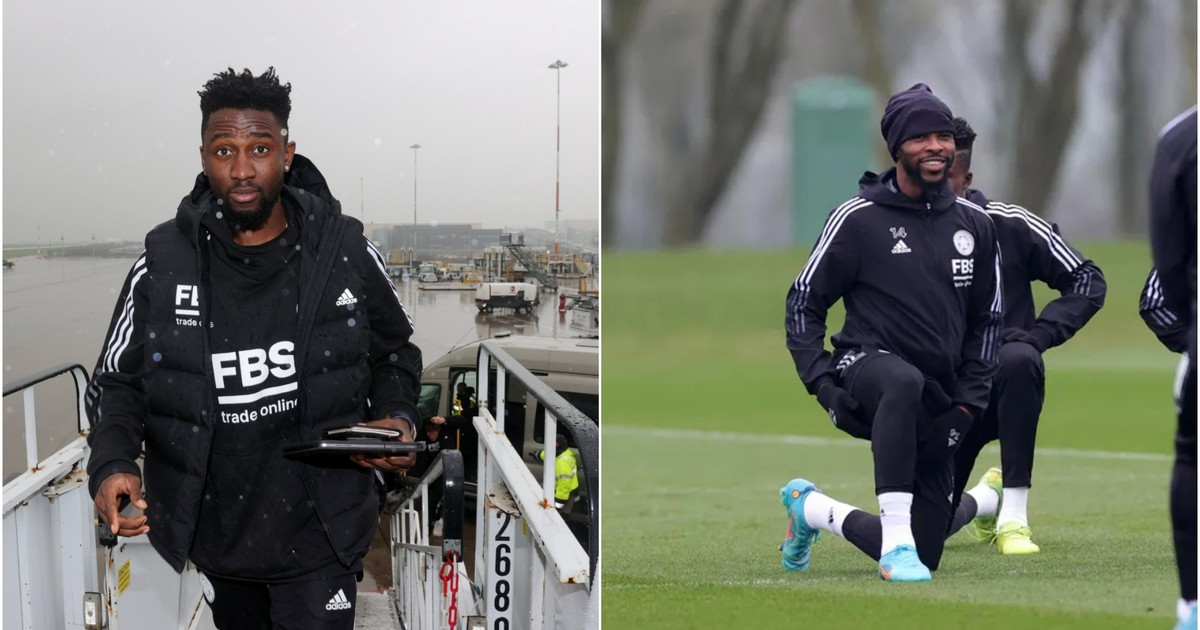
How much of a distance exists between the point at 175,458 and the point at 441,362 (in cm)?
117

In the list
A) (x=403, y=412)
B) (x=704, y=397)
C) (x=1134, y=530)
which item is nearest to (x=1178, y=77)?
(x=704, y=397)

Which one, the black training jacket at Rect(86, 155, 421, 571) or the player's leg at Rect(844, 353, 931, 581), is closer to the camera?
the black training jacket at Rect(86, 155, 421, 571)

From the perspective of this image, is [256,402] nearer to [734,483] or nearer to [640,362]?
[734,483]

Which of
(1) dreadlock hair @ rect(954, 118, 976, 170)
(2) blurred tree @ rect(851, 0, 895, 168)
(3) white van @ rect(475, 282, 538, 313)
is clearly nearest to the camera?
(1) dreadlock hair @ rect(954, 118, 976, 170)

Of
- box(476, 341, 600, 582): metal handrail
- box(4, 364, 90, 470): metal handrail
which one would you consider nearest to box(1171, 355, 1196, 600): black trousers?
box(476, 341, 600, 582): metal handrail

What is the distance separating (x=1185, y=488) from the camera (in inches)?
74.2

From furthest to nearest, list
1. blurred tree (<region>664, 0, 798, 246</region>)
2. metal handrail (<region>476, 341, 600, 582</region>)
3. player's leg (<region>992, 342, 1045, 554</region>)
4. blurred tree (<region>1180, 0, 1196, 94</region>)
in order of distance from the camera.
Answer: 1. blurred tree (<region>664, 0, 798, 246</region>)
2. blurred tree (<region>1180, 0, 1196, 94</region>)
3. player's leg (<region>992, 342, 1045, 554</region>)
4. metal handrail (<region>476, 341, 600, 582</region>)

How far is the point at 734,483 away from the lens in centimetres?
490

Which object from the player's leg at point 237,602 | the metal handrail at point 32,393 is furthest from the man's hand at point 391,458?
the metal handrail at point 32,393

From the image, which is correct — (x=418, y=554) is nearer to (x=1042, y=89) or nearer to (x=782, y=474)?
(x=782, y=474)

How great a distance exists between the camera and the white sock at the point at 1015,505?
3.10 m

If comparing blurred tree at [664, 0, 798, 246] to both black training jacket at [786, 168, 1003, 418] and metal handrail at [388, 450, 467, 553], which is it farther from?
metal handrail at [388, 450, 467, 553]

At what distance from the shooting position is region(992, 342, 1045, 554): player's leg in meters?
2.97

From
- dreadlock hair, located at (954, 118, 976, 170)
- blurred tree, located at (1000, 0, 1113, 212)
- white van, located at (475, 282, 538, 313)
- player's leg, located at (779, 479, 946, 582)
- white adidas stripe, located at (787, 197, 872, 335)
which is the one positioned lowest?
player's leg, located at (779, 479, 946, 582)
